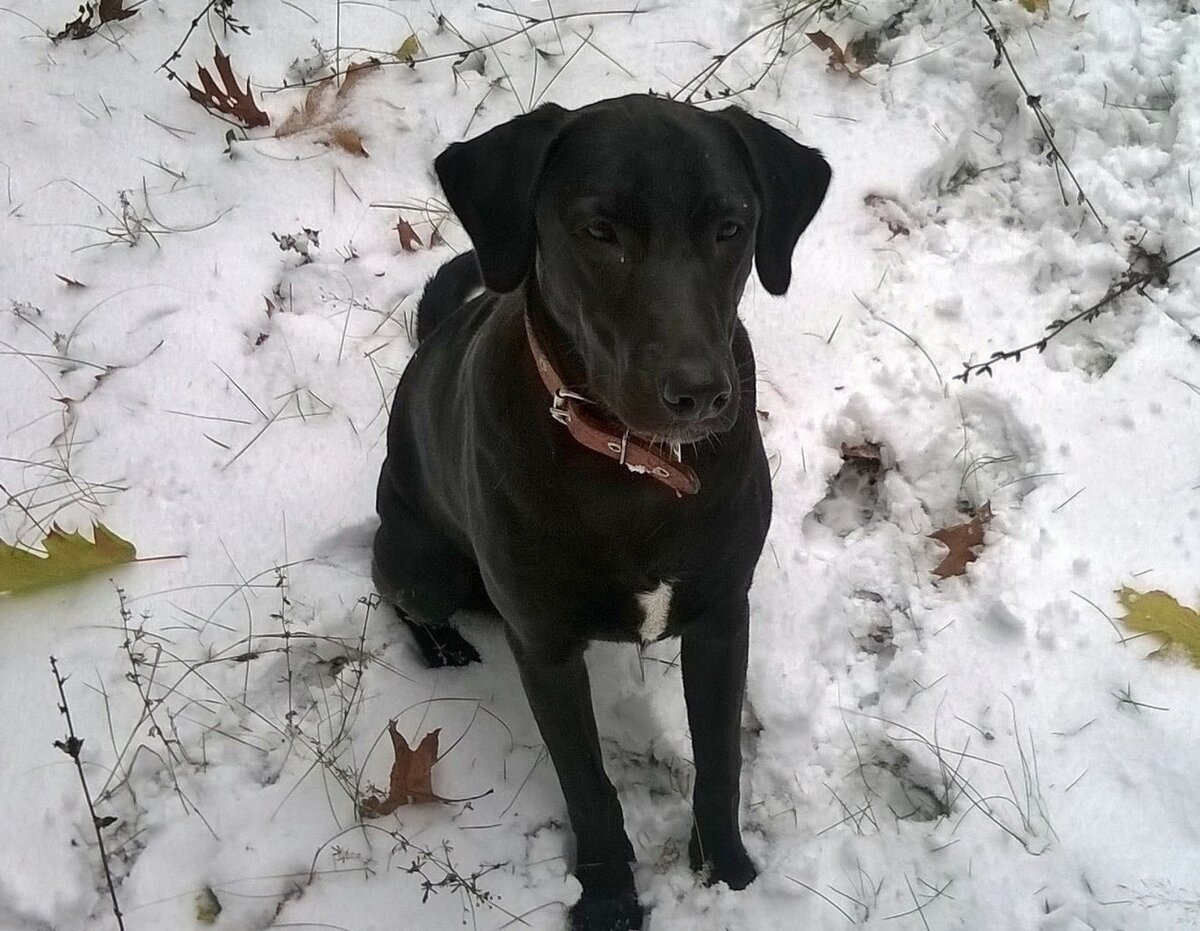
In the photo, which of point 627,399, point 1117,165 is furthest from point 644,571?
point 1117,165

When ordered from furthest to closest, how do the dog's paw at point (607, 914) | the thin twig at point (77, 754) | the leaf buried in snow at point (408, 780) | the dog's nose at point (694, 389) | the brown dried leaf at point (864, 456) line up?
the brown dried leaf at point (864, 456) → the leaf buried in snow at point (408, 780) → the dog's paw at point (607, 914) → the thin twig at point (77, 754) → the dog's nose at point (694, 389)

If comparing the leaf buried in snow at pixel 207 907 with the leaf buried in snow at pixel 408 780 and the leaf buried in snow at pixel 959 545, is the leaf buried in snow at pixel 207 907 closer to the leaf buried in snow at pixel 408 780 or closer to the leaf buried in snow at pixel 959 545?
the leaf buried in snow at pixel 408 780

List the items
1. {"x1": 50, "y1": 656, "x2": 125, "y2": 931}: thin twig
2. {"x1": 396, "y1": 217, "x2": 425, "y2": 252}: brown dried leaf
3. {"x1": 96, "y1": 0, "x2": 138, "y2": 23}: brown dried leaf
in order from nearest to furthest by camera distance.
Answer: {"x1": 50, "y1": 656, "x2": 125, "y2": 931}: thin twig → {"x1": 396, "y1": 217, "x2": 425, "y2": 252}: brown dried leaf → {"x1": 96, "y1": 0, "x2": 138, "y2": 23}: brown dried leaf

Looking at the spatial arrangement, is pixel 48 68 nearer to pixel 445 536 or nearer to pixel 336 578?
pixel 336 578

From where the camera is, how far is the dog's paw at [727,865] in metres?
2.04

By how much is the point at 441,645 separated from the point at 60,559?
95cm

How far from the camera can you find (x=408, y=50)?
3.44 meters

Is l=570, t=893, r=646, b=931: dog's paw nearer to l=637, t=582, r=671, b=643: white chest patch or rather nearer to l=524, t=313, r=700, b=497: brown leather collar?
l=637, t=582, r=671, b=643: white chest patch

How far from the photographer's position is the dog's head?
1.45 m

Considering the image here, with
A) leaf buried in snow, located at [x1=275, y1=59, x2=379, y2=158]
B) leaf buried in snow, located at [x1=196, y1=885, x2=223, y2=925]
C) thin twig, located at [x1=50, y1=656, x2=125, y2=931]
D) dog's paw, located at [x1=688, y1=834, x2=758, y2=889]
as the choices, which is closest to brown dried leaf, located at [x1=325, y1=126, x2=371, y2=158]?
leaf buried in snow, located at [x1=275, y1=59, x2=379, y2=158]

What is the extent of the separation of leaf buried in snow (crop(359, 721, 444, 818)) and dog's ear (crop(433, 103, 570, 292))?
103cm

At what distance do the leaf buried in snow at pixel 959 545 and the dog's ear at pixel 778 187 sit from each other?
0.94 m

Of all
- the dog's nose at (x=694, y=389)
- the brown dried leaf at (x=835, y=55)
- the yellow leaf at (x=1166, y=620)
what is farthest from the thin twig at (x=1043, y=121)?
the dog's nose at (x=694, y=389)

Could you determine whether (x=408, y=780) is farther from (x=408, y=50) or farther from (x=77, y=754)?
(x=408, y=50)
